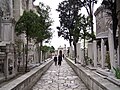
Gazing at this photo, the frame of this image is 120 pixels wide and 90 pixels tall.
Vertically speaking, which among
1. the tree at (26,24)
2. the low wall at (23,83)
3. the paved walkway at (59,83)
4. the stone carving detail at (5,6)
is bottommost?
the paved walkway at (59,83)

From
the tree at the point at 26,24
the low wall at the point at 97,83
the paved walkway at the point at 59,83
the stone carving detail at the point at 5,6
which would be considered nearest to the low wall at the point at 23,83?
the paved walkway at the point at 59,83

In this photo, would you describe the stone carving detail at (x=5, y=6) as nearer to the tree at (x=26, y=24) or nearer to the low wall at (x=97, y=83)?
the tree at (x=26, y=24)

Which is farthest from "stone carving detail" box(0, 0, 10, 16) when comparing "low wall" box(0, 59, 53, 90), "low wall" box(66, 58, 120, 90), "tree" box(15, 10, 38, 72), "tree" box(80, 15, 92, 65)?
"low wall" box(66, 58, 120, 90)

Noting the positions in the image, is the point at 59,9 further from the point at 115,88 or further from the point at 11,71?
the point at 115,88

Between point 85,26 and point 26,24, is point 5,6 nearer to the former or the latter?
point 26,24

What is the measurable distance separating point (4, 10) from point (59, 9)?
22.3m

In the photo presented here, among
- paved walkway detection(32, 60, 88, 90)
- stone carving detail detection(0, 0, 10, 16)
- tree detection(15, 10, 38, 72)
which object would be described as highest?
stone carving detail detection(0, 0, 10, 16)

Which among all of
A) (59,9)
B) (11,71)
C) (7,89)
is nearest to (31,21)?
(11,71)

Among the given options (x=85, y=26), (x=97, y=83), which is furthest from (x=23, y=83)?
(x=85, y=26)

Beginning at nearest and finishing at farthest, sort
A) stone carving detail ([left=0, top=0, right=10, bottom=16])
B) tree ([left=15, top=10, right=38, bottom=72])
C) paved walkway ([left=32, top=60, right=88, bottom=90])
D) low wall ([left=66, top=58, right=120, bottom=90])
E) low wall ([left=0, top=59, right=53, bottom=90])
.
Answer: low wall ([left=66, top=58, right=120, bottom=90])
low wall ([left=0, top=59, right=53, bottom=90])
paved walkway ([left=32, top=60, right=88, bottom=90])
tree ([left=15, top=10, right=38, bottom=72])
stone carving detail ([left=0, top=0, right=10, bottom=16])

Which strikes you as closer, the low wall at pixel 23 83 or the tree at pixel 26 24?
the low wall at pixel 23 83

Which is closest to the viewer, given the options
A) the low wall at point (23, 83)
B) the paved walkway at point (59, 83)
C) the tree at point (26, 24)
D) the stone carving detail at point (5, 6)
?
the low wall at point (23, 83)

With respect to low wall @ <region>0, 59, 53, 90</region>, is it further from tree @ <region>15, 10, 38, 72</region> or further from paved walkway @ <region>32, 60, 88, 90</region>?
tree @ <region>15, 10, 38, 72</region>

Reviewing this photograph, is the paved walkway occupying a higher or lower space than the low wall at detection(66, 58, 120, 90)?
lower
